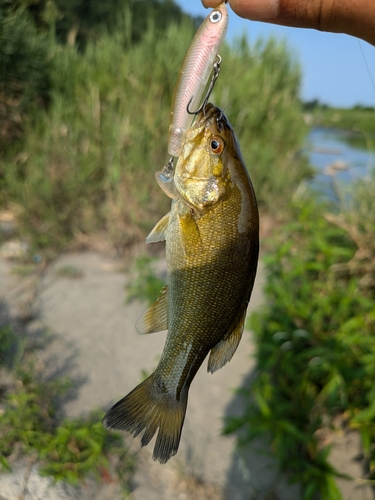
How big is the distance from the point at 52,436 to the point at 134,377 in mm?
954

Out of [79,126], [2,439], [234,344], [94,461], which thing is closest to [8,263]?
[79,126]

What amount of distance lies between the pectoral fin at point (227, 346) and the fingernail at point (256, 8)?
1098mm

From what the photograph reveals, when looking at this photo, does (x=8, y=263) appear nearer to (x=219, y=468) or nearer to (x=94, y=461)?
(x=94, y=461)

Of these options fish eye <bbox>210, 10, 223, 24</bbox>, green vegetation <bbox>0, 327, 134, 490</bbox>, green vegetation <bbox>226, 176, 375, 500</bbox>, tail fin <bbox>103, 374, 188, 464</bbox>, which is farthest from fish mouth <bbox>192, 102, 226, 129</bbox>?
green vegetation <bbox>0, 327, 134, 490</bbox>

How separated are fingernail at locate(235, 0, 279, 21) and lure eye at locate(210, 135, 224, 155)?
21.3 inches

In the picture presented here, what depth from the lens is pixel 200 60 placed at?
120 cm

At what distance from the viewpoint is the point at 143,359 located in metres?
3.51

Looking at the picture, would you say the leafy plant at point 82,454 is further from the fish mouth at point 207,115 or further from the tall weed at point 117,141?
the tall weed at point 117,141

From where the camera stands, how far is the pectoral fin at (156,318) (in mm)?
1280

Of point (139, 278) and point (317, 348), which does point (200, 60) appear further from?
point (139, 278)

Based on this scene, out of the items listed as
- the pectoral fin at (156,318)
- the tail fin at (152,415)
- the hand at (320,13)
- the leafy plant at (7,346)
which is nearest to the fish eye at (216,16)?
the hand at (320,13)

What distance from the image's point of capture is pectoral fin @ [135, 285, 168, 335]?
1280mm

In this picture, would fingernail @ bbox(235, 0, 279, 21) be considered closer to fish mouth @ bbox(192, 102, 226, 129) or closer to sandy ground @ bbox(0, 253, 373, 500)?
fish mouth @ bbox(192, 102, 226, 129)

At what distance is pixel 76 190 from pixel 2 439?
3.14m
